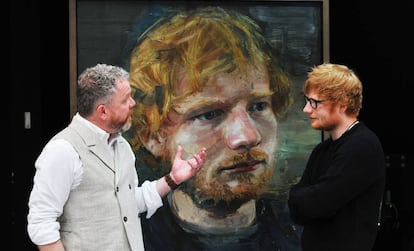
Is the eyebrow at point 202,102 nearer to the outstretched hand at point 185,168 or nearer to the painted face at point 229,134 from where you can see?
the painted face at point 229,134

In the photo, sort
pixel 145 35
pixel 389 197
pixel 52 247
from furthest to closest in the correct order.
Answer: pixel 389 197, pixel 145 35, pixel 52 247

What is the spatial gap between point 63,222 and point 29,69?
1832 millimetres

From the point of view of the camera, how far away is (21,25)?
4.30 metres

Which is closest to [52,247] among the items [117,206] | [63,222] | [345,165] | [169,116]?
[63,222]

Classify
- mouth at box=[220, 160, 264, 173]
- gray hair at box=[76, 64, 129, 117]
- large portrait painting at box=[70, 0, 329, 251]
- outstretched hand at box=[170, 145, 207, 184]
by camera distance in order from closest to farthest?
gray hair at box=[76, 64, 129, 117], outstretched hand at box=[170, 145, 207, 184], large portrait painting at box=[70, 0, 329, 251], mouth at box=[220, 160, 264, 173]

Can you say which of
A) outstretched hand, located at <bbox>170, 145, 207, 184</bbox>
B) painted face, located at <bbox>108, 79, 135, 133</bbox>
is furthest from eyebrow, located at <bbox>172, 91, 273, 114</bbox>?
painted face, located at <bbox>108, 79, 135, 133</bbox>

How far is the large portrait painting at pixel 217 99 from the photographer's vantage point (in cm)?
421

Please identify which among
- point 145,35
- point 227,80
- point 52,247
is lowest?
point 52,247

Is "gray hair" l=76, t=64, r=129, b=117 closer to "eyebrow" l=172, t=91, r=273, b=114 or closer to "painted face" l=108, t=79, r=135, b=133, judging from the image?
"painted face" l=108, t=79, r=135, b=133

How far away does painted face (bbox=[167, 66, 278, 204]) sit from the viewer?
167 inches

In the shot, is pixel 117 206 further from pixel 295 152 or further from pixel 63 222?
pixel 295 152

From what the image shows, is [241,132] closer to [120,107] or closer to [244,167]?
[244,167]

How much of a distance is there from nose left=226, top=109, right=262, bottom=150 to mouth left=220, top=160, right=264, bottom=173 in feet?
0.32

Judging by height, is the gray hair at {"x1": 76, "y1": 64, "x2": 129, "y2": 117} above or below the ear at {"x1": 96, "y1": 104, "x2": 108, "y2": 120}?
above
